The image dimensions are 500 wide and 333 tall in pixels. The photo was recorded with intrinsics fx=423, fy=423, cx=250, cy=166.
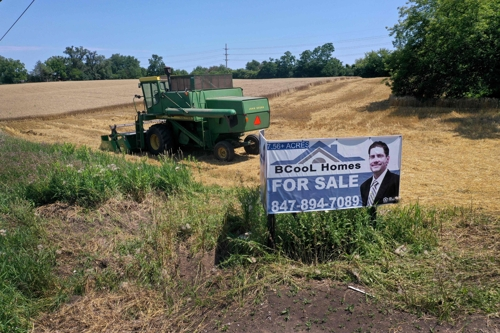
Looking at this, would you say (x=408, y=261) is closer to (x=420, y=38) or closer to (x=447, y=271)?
(x=447, y=271)

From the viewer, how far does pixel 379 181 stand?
4.54m

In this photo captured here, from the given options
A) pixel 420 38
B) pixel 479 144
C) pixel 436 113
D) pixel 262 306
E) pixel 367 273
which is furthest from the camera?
pixel 420 38

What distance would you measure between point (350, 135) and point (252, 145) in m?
4.09

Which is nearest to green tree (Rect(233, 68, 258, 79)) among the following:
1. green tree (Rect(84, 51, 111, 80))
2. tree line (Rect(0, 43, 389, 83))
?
tree line (Rect(0, 43, 389, 83))

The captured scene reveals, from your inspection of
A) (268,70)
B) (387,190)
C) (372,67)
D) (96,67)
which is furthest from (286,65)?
(387,190)

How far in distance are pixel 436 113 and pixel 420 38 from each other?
3.68 metres

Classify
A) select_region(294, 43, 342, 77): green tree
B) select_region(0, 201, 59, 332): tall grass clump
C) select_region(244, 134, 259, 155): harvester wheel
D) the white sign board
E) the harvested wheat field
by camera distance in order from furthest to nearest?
1. select_region(294, 43, 342, 77): green tree
2. select_region(244, 134, 259, 155): harvester wheel
3. the harvested wheat field
4. the white sign board
5. select_region(0, 201, 59, 332): tall grass clump

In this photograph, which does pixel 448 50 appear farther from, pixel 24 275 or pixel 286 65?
pixel 286 65

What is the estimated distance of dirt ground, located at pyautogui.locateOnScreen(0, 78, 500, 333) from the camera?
3.42 metres

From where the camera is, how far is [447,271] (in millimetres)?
3994

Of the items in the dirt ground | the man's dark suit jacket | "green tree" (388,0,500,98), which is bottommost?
the dirt ground

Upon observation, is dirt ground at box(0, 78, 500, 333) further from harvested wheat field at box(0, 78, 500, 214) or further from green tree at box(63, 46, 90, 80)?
green tree at box(63, 46, 90, 80)

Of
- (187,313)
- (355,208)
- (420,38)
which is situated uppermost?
(420,38)

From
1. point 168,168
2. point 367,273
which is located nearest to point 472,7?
point 168,168
